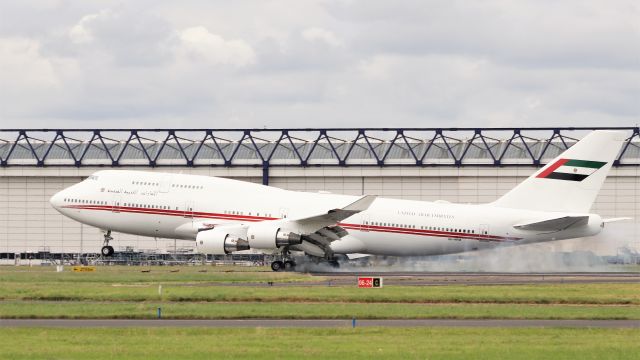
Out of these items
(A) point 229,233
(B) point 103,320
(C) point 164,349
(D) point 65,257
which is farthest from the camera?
(D) point 65,257

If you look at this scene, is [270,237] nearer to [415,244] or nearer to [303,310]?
[415,244]

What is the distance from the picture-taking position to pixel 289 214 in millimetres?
77000

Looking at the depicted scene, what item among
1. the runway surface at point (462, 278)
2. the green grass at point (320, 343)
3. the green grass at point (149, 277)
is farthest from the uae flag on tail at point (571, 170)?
the green grass at point (320, 343)

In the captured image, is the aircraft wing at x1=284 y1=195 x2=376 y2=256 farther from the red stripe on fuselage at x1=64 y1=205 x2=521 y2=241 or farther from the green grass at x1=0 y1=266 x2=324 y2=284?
the green grass at x1=0 y1=266 x2=324 y2=284

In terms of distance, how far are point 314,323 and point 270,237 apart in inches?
1271

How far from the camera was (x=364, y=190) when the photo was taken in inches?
4144

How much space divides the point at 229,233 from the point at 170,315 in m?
30.7

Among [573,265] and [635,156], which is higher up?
[635,156]

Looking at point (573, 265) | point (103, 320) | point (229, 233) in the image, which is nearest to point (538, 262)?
point (573, 265)

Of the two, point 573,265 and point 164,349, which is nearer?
point 164,349

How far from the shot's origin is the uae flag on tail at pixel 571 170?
7706 centimetres

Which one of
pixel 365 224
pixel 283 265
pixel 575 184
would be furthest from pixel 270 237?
pixel 575 184

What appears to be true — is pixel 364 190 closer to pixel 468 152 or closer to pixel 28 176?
pixel 468 152

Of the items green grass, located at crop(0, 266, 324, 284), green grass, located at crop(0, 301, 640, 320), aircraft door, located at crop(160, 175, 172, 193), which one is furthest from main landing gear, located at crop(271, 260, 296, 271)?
green grass, located at crop(0, 301, 640, 320)
